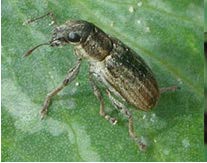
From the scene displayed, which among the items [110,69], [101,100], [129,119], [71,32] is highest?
[71,32]

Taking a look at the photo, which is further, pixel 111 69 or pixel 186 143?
pixel 186 143

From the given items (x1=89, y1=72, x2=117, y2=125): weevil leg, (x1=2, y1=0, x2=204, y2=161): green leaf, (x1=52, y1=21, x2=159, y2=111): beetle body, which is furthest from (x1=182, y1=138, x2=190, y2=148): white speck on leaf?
(x1=89, y1=72, x2=117, y2=125): weevil leg

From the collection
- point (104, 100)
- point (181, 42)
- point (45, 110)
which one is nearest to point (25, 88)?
point (45, 110)

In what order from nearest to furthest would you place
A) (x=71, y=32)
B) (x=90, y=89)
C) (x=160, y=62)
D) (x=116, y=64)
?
1. (x=71, y=32)
2. (x=116, y=64)
3. (x=90, y=89)
4. (x=160, y=62)

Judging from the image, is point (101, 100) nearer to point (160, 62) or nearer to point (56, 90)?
point (56, 90)

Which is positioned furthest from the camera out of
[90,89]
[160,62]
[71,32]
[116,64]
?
[160,62]

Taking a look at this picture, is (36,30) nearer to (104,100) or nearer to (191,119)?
(104,100)

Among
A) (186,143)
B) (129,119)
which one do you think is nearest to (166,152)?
(186,143)

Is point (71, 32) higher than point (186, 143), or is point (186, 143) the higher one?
point (71, 32)
